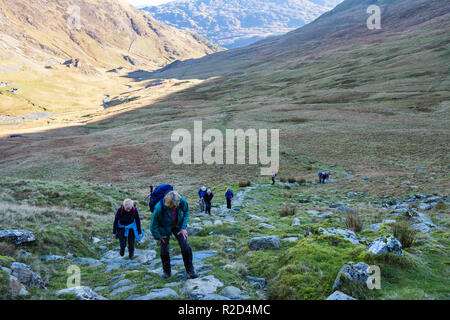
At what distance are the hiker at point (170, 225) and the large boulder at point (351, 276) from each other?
132 inches

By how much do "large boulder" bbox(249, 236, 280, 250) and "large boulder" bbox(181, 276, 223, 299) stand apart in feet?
7.71

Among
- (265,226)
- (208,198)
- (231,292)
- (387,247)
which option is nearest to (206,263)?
(231,292)

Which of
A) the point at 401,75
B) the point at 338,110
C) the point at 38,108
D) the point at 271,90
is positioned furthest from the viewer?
the point at 38,108

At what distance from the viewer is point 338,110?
68875 mm

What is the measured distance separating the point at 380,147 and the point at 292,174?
15.8 m

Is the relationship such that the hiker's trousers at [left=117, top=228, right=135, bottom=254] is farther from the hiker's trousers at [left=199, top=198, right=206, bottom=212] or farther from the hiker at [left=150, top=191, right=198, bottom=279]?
the hiker's trousers at [left=199, top=198, right=206, bottom=212]

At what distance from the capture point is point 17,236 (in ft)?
28.4

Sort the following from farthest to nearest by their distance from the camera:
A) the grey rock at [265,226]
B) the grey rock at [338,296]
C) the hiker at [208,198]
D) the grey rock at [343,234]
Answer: the hiker at [208,198] → the grey rock at [265,226] → the grey rock at [343,234] → the grey rock at [338,296]

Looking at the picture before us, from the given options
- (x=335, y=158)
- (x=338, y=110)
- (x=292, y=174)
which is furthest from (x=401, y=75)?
(x=292, y=174)

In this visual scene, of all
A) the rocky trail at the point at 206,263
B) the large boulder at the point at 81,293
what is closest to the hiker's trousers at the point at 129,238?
the rocky trail at the point at 206,263

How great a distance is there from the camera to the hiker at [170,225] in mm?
6863

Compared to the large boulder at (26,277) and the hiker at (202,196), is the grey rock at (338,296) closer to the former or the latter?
the large boulder at (26,277)

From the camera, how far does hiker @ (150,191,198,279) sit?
6.86 metres
